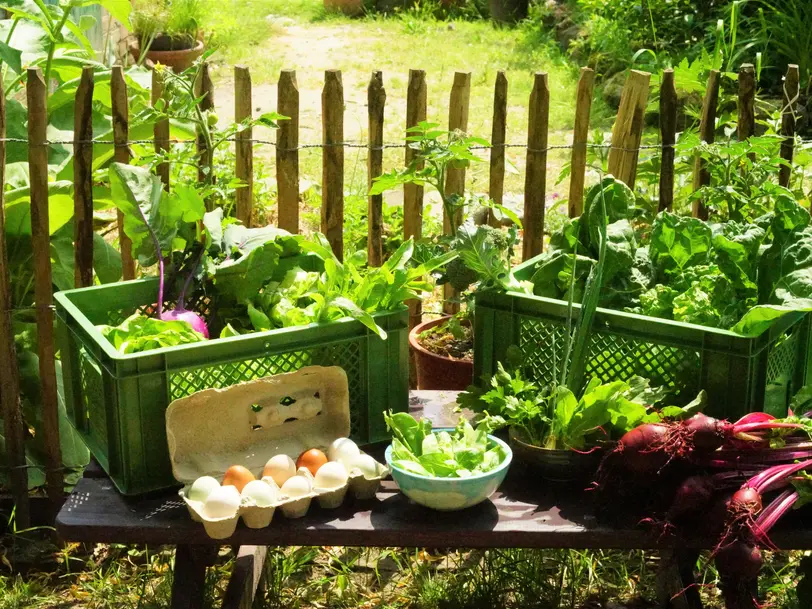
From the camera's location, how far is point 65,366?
102 inches

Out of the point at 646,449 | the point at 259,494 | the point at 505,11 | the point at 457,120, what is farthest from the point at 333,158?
the point at 505,11

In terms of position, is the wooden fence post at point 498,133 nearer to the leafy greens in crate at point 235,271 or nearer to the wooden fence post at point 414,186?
the wooden fence post at point 414,186

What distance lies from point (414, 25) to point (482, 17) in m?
0.98

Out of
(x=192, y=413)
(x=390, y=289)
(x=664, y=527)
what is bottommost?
(x=664, y=527)

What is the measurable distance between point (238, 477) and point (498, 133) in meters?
1.60

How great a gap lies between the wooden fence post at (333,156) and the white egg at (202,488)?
1337 mm

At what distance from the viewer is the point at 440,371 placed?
3.40m

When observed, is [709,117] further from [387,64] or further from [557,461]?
[387,64]

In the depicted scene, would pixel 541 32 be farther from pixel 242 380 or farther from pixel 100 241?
pixel 242 380

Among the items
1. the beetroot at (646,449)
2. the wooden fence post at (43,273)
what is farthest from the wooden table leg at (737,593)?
the wooden fence post at (43,273)

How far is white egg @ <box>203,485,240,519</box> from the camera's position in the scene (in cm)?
210

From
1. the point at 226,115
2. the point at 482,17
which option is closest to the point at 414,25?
the point at 482,17

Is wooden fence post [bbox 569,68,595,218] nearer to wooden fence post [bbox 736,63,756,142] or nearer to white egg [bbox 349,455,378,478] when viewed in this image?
wooden fence post [bbox 736,63,756,142]

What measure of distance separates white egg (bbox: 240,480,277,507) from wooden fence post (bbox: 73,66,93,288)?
4.56ft
